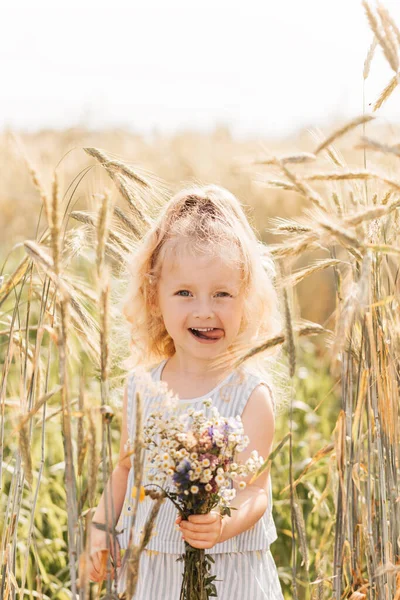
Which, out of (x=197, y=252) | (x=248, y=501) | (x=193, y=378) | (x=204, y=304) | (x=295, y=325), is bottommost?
(x=248, y=501)

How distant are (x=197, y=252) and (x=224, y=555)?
2.46ft

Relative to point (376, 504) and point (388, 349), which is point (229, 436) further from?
point (376, 504)

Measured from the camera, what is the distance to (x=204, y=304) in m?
1.93

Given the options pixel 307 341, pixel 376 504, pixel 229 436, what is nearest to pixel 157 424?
pixel 229 436

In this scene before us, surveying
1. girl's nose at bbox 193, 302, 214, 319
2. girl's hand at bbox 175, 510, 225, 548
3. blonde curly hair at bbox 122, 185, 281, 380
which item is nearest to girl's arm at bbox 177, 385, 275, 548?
girl's hand at bbox 175, 510, 225, 548

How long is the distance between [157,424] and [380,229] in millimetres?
668

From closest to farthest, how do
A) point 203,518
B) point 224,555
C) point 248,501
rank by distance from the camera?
1. point 203,518
2. point 248,501
3. point 224,555

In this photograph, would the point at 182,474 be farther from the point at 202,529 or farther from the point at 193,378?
the point at 193,378

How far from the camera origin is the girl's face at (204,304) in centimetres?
194

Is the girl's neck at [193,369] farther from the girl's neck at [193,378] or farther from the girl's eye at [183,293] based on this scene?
the girl's eye at [183,293]

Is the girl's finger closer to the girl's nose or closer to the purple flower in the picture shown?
the purple flower

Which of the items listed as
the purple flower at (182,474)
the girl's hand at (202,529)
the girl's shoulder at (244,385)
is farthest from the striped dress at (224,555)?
the purple flower at (182,474)

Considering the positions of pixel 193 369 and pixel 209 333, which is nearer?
pixel 209 333

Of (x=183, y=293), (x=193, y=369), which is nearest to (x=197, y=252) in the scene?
(x=183, y=293)
